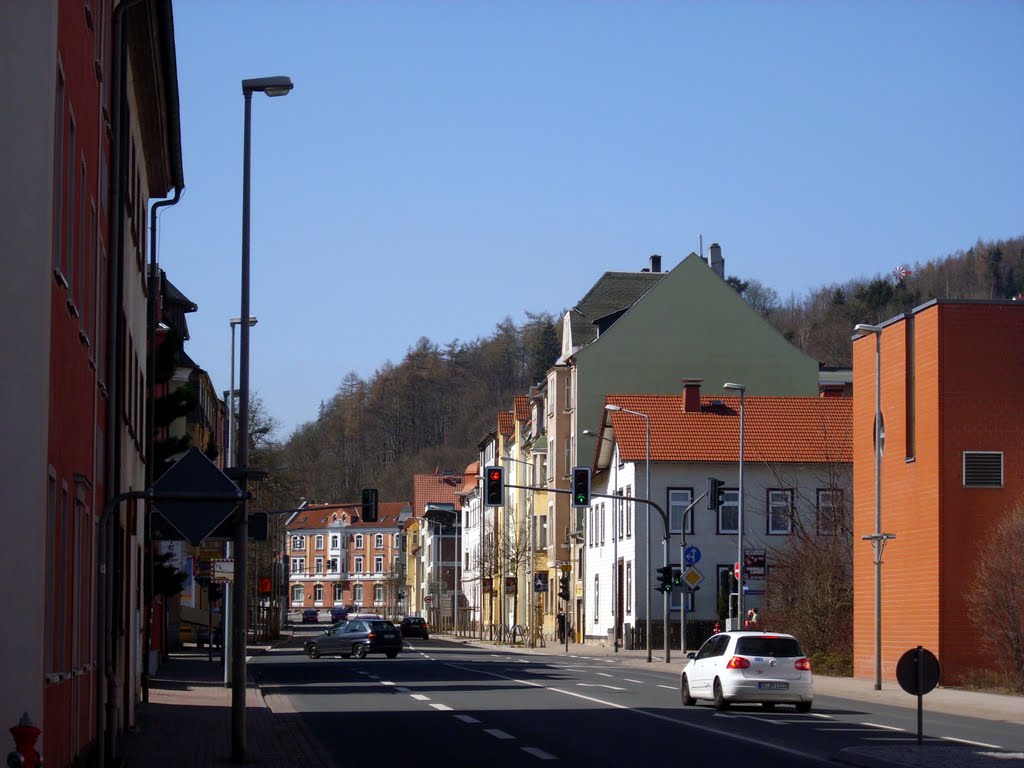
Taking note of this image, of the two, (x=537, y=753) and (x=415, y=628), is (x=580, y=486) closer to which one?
(x=537, y=753)

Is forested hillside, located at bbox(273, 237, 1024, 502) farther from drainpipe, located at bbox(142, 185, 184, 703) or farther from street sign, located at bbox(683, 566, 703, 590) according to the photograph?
drainpipe, located at bbox(142, 185, 184, 703)

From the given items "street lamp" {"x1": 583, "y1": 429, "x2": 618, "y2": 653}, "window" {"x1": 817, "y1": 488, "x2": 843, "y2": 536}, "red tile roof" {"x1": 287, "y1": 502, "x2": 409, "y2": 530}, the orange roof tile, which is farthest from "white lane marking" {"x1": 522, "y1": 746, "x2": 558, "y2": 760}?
"red tile roof" {"x1": 287, "y1": 502, "x2": 409, "y2": 530}

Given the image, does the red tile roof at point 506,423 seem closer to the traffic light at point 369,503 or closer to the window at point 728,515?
the window at point 728,515

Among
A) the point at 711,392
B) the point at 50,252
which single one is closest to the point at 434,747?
the point at 50,252

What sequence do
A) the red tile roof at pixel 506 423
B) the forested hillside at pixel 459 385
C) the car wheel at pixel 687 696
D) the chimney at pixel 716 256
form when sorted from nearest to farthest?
the car wheel at pixel 687 696 < the chimney at pixel 716 256 < the red tile roof at pixel 506 423 < the forested hillside at pixel 459 385

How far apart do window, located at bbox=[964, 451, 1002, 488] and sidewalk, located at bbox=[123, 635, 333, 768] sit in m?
16.5

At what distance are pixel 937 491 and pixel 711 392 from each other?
39.6 meters

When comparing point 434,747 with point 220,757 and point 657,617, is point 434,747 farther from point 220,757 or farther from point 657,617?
point 657,617

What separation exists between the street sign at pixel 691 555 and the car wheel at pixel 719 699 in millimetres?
19969

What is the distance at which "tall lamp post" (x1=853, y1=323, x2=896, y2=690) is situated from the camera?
34.8 meters

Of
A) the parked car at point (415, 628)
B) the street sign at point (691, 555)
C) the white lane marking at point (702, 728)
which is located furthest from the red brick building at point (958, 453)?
the parked car at point (415, 628)

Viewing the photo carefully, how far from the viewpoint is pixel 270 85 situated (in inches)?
743

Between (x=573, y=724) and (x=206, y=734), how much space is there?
5461mm

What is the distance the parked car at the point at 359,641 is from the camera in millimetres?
56594
